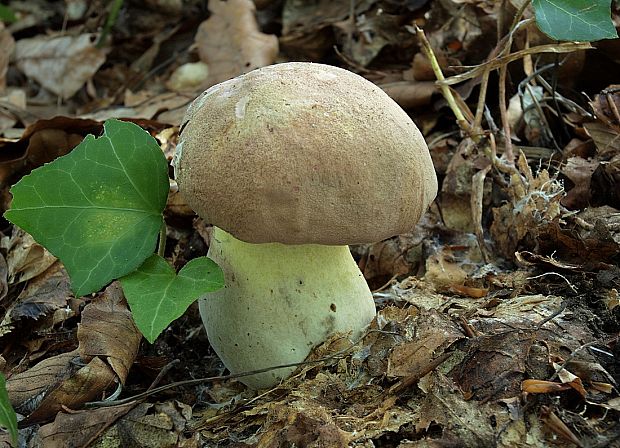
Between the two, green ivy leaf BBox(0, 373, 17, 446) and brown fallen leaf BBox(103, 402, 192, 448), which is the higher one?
green ivy leaf BBox(0, 373, 17, 446)

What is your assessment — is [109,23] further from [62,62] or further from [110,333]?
[110,333]

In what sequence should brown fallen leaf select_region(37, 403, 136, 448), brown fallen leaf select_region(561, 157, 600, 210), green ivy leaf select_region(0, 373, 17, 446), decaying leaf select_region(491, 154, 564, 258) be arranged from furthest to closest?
brown fallen leaf select_region(561, 157, 600, 210) < decaying leaf select_region(491, 154, 564, 258) < brown fallen leaf select_region(37, 403, 136, 448) < green ivy leaf select_region(0, 373, 17, 446)

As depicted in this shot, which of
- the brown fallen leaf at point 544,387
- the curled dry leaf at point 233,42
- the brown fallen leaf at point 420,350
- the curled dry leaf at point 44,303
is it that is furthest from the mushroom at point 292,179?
the curled dry leaf at point 233,42

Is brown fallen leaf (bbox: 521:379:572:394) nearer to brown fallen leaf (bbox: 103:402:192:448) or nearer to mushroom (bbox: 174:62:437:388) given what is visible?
mushroom (bbox: 174:62:437:388)

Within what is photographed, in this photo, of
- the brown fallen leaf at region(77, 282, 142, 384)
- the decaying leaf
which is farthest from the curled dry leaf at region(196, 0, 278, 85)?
the brown fallen leaf at region(77, 282, 142, 384)

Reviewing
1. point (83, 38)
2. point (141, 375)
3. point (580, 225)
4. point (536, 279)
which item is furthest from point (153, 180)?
point (83, 38)

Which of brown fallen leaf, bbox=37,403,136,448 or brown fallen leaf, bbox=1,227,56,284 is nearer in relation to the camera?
brown fallen leaf, bbox=37,403,136,448

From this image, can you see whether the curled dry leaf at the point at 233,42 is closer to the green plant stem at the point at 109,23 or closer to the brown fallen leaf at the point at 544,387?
the green plant stem at the point at 109,23
